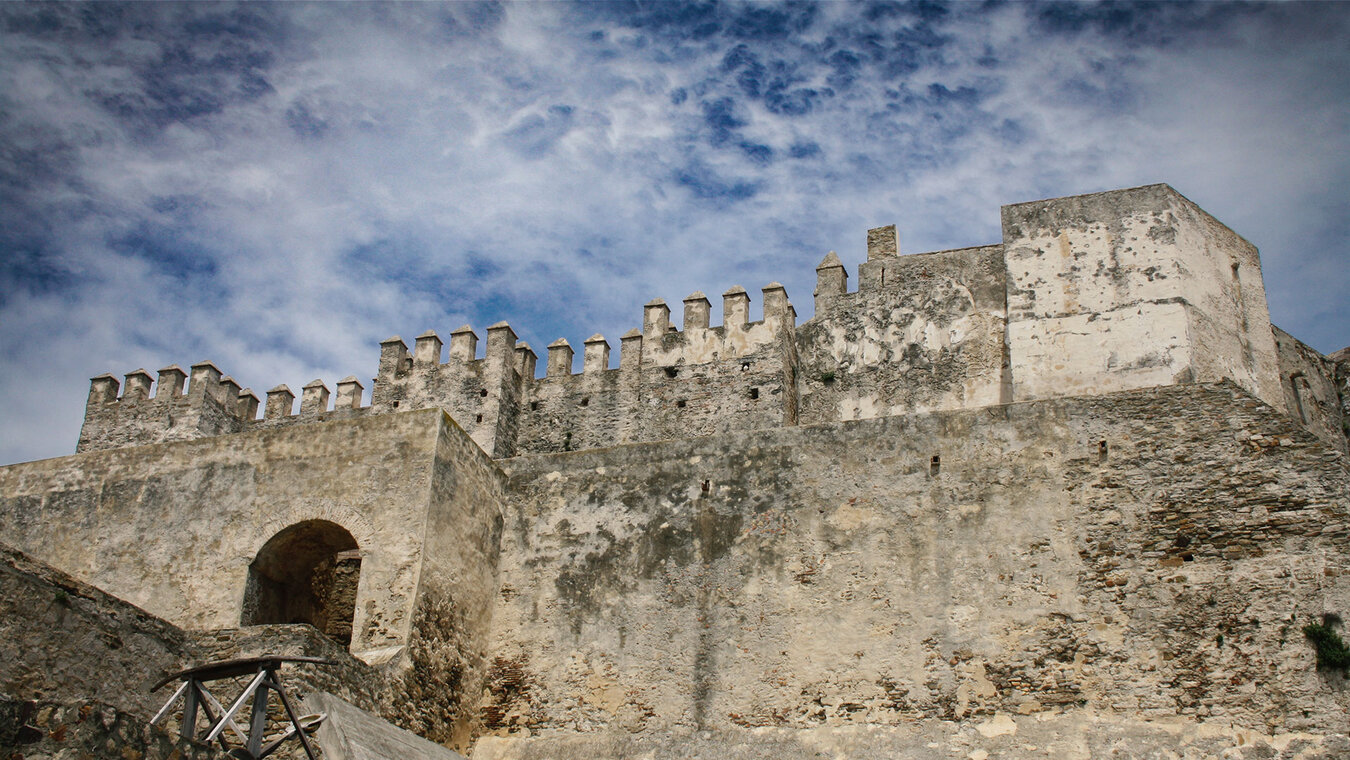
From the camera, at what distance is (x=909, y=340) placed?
62.8ft

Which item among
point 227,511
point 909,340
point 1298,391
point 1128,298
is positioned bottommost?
point 227,511

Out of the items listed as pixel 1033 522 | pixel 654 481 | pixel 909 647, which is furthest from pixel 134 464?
pixel 1033 522

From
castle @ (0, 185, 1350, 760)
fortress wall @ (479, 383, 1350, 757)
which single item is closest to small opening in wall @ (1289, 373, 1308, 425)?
castle @ (0, 185, 1350, 760)

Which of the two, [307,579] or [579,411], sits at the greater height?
[579,411]

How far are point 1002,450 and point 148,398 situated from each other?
18.8 metres

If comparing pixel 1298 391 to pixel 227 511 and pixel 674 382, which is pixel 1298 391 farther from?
pixel 227 511

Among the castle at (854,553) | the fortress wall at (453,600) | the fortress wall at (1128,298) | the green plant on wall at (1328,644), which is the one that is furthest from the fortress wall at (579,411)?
the green plant on wall at (1328,644)

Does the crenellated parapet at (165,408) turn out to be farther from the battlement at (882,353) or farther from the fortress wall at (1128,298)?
the fortress wall at (1128,298)

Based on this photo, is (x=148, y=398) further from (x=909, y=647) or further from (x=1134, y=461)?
(x=1134, y=461)

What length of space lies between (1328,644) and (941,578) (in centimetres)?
363

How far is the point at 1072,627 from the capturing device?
11930 mm

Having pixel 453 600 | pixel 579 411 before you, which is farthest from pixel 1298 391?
pixel 453 600

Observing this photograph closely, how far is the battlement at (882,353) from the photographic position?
52.4ft

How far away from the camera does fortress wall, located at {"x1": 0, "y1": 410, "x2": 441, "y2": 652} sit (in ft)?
44.1
